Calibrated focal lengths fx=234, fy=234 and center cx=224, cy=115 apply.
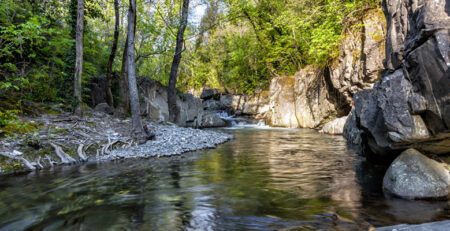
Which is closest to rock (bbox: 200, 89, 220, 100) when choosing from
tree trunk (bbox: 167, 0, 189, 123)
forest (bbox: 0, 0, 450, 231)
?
tree trunk (bbox: 167, 0, 189, 123)

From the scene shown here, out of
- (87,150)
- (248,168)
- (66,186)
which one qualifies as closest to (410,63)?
(248,168)

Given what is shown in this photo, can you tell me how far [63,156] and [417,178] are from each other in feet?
29.8

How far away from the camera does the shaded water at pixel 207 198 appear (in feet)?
11.6

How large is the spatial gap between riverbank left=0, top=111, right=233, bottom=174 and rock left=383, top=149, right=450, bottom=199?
6.89 metres

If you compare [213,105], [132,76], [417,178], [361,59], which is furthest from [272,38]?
[417,178]

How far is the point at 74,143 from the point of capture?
8016 mm

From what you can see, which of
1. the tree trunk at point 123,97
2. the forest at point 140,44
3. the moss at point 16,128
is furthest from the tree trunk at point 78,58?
the tree trunk at point 123,97

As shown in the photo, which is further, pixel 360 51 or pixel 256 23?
pixel 256 23

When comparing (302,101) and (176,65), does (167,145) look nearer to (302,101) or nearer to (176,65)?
(176,65)

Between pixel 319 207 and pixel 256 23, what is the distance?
25.0 meters

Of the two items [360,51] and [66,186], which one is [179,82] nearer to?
[360,51]

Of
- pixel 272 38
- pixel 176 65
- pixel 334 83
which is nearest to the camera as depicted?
pixel 176 65

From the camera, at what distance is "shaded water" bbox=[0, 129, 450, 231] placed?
353 cm

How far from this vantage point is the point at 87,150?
26.4 feet
